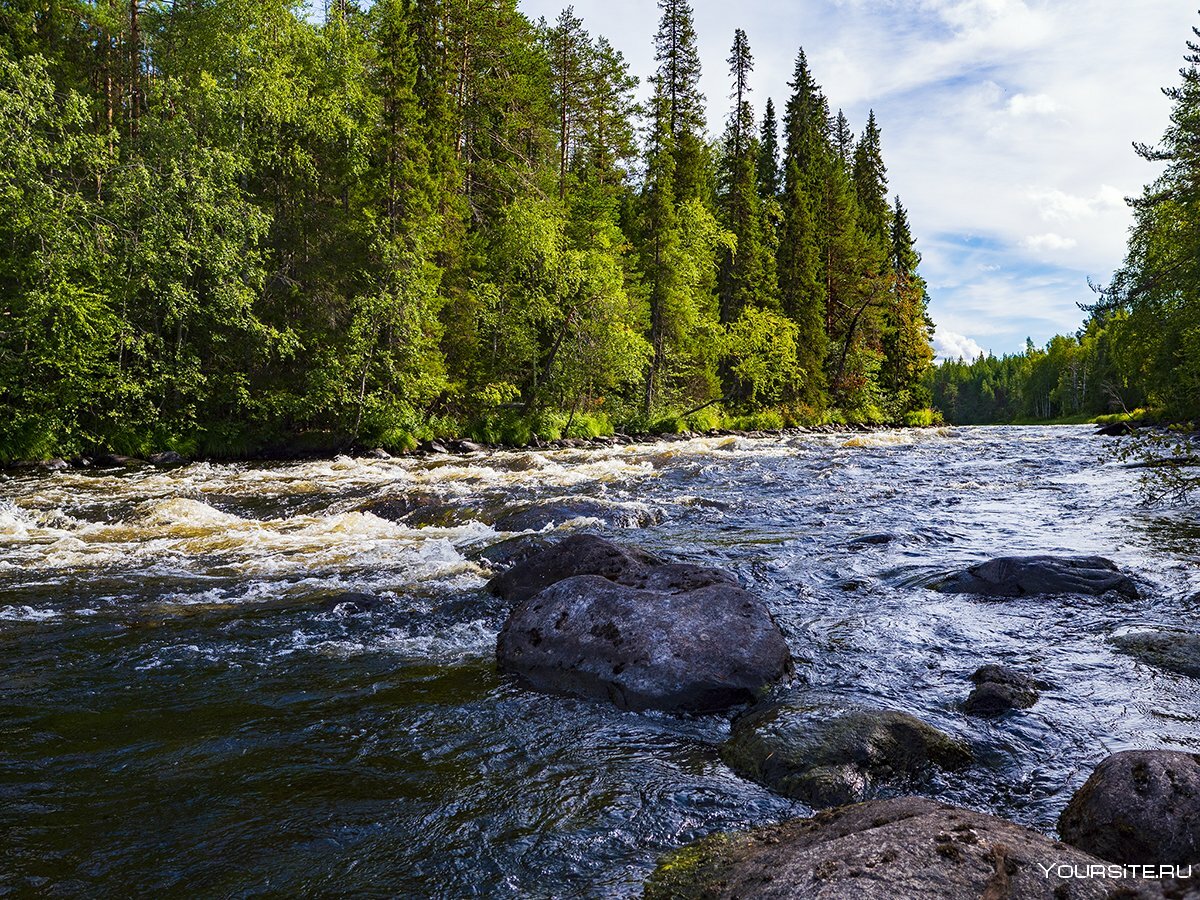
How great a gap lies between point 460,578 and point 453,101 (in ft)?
93.7

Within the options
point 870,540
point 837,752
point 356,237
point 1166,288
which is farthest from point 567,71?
point 837,752

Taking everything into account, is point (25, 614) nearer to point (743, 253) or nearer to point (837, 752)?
point (837, 752)

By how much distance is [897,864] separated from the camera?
7.89 feet

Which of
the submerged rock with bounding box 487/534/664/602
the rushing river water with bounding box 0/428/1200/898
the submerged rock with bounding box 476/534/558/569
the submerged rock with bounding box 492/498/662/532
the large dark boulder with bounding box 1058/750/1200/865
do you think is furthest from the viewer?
the submerged rock with bounding box 492/498/662/532

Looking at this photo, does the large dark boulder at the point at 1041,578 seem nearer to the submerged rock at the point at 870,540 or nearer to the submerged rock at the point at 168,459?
the submerged rock at the point at 870,540

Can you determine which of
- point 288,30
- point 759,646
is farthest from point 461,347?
point 759,646

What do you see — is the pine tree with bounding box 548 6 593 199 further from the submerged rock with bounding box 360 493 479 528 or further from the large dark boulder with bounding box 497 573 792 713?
the large dark boulder with bounding box 497 573 792 713

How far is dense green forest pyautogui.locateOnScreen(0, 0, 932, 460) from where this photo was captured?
1844 cm

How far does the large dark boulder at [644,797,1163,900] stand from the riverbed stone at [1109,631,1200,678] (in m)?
3.59

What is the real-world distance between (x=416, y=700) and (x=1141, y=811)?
410 cm

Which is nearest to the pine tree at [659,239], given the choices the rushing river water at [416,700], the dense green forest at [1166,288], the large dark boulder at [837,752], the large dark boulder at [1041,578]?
the dense green forest at [1166,288]

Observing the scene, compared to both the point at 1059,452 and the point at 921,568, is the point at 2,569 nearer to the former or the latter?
the point at 921,568

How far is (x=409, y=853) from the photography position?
313cm

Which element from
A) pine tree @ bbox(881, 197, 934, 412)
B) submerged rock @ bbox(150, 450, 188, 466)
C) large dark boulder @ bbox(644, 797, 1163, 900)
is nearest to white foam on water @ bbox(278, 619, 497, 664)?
large dark boulder @ bbox(644, 797, 1163, 900)
